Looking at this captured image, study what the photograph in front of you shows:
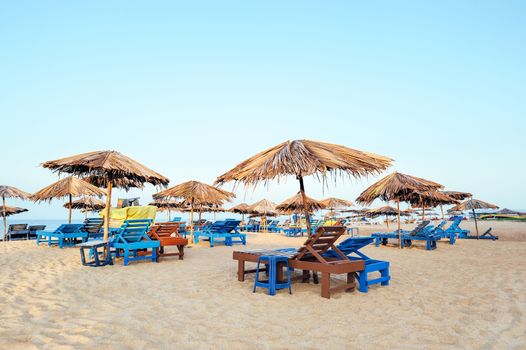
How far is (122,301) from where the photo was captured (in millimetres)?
3988

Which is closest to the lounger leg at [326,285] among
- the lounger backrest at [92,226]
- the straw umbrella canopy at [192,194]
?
the straw umbrella canopy at [192,194]

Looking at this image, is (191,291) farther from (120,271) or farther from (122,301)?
(120,271)

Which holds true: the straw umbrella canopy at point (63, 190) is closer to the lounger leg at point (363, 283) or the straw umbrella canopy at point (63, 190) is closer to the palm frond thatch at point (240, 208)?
the lounger leg at point (363, 283)

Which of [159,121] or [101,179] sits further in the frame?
[159,121]

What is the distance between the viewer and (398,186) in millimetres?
11227

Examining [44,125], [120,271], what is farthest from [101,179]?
[44,125]

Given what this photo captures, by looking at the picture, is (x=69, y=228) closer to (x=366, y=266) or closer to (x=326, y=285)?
(x=326, y=285)

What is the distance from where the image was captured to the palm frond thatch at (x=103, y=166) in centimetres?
724

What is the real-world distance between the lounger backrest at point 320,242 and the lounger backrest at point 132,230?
3.94 m

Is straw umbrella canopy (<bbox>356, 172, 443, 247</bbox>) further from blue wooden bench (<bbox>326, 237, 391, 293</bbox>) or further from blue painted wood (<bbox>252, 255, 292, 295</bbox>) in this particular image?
blue painted wood (<bbox>252, 255, 292, 295</bbox>)

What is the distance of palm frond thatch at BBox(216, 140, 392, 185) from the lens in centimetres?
538

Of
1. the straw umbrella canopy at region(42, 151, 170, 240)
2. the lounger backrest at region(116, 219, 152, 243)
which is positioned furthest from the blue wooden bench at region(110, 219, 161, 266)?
the straw umbrella canopy at region(42, 151, 170, 240)

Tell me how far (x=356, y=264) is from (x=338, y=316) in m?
1.18

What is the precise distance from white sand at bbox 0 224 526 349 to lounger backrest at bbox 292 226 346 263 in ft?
1.79
